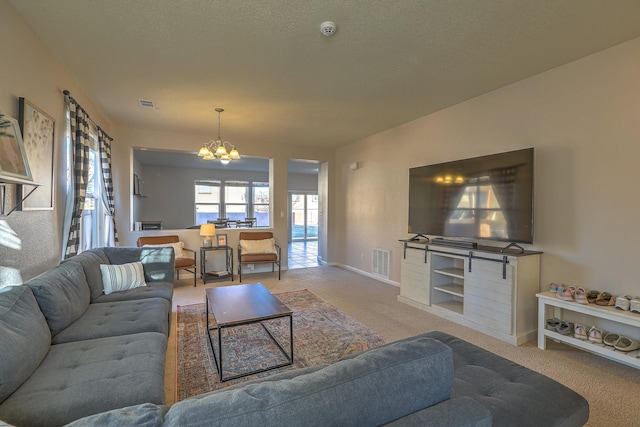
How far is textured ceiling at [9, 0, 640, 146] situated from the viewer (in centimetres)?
211

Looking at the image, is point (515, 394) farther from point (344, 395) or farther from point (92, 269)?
point (92, 269)

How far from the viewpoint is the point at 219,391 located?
0.85 metres

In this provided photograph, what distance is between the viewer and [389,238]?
524 centimetres

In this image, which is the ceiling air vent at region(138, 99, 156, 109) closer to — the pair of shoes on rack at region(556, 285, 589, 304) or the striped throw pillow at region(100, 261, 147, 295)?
the striped throw pillow at region(100, 261, 147, 295)

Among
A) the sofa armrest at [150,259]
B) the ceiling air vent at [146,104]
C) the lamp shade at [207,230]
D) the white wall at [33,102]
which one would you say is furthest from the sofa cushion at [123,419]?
the lamp shade at [207,230]

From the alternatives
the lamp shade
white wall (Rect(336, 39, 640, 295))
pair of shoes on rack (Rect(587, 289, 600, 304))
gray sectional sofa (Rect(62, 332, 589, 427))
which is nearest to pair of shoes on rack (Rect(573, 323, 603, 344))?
pair of shoes on rack (Rect(587, 289, 600, 304))

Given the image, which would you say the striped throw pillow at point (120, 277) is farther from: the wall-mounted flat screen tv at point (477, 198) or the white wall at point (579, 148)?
the white wall at point (579, 148)

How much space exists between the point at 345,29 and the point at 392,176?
3.14m

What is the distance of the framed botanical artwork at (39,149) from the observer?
227 cm

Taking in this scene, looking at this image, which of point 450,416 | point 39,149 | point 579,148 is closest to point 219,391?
point 450,416

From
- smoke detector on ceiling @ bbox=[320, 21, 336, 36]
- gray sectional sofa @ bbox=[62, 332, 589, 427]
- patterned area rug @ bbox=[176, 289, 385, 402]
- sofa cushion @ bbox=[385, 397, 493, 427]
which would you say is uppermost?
smoke detector on ceiling @ bbox=[320, 21, 336, 36]

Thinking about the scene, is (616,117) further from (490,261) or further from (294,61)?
(294,61)

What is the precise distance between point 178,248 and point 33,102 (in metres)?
3.09

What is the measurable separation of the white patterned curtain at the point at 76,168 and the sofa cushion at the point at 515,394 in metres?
3.64
